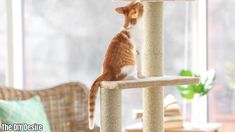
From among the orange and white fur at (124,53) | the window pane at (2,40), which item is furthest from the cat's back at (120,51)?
the window pane at (2,40)

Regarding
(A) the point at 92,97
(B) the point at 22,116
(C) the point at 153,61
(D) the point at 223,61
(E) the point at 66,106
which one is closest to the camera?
(A) the point at 92,97

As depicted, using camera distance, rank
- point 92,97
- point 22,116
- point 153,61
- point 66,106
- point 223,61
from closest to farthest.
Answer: point 92,97 < point 153,61 < point 22,116 < point 66,106 < point 223,61

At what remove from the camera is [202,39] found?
4.06m

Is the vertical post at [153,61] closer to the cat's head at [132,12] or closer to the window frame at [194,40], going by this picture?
the cat's head at [132,12]

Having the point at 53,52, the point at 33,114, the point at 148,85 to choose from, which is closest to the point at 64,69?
the point at 53,52

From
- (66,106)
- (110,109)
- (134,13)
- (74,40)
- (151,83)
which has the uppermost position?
(134,13)

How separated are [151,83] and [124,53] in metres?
0.17

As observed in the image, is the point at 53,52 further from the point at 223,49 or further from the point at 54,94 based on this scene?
the point at 223,49

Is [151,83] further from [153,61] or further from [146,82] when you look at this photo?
[153,61]

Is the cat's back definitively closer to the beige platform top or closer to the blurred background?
the beige platform top

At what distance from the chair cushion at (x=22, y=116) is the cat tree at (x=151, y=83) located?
33.0 inches

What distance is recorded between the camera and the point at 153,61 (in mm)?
2541

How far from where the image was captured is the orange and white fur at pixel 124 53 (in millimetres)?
2289

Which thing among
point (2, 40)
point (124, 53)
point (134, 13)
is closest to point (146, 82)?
point (124, 53)
